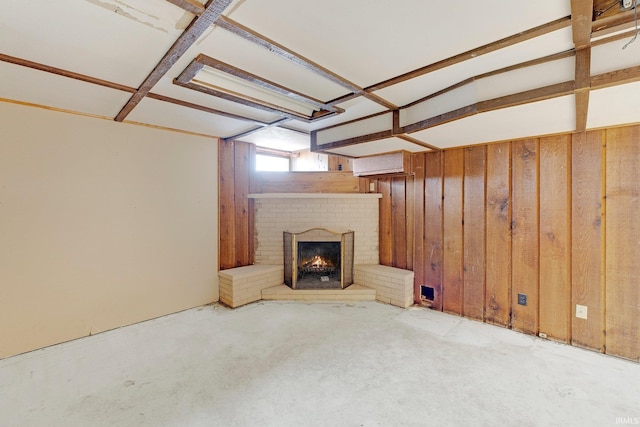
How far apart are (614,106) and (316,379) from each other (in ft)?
9.23

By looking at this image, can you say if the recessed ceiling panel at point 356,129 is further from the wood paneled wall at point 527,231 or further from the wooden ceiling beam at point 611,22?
the wooden ceiling beam at point 611,22

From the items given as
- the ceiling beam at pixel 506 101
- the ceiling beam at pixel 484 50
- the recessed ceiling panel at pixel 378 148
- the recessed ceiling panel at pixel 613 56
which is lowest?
the ceiling beam at pixel 506 101

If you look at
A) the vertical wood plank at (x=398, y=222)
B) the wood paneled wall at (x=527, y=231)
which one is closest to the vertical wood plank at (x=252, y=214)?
the wood paneled wall at (x=527, y=231)

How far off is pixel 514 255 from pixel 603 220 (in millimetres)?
734

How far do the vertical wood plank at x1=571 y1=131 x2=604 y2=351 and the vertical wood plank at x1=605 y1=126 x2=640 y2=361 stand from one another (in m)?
0.05

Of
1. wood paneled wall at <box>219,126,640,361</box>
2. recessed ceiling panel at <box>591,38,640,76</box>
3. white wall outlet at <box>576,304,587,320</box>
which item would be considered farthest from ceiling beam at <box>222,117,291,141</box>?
white wall outlet at <box>576,304,587,320</box>

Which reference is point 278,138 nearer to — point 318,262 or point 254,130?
point 254,130

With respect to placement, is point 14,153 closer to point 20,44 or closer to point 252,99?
point 20,44

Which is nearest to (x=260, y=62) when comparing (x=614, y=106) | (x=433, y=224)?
(x=614, y=106)

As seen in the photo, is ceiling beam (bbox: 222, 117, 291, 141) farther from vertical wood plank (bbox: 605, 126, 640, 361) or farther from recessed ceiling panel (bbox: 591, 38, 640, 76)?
vertical wood plank (bbox: 605, 126, 640, 361)

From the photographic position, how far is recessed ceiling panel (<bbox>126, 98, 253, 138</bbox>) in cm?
245

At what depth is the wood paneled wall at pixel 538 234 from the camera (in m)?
2.24

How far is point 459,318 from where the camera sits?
307 centimetres

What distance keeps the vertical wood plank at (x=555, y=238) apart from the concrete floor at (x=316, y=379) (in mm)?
250
